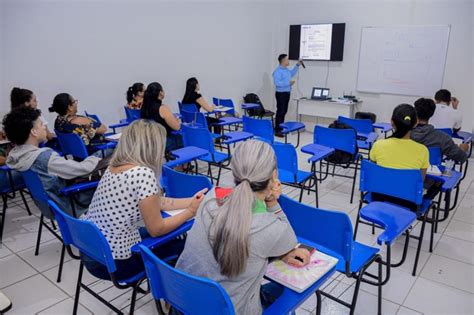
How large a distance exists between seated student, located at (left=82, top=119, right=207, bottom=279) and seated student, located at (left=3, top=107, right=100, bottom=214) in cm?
73

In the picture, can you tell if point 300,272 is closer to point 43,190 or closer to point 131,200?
point 131,200

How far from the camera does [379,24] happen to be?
6688 millimetres

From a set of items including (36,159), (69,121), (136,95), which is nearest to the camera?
(36,159)

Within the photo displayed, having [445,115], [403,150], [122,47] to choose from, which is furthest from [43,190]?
[445,115]

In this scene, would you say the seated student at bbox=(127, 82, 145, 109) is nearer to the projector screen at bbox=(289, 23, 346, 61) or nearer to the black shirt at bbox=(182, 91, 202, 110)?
the black shirt at bbox=(182, 91, 202, 110)

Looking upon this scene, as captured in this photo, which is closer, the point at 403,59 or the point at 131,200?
the point at 131,200

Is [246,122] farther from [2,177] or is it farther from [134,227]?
[134,227]

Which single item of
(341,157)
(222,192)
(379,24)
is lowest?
(341,157)

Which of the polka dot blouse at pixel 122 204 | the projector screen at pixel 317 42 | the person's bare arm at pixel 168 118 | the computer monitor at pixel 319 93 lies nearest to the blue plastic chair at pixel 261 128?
the person's bare arm at pixel 168 118

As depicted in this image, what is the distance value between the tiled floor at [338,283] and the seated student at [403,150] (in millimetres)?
545

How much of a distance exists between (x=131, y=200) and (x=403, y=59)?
6240 millimetres

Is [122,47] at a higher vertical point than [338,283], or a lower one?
higher

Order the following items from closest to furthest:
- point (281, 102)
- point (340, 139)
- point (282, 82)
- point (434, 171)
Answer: point (434, 171) < point (340, 139) < point (282, 82) < point (281, 102)

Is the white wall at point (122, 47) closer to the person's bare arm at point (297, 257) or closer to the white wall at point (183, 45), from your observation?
the white wall at point (183, 45)
